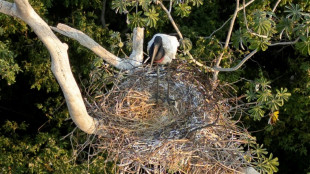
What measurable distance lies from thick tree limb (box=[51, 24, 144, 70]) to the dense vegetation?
19.5 inches

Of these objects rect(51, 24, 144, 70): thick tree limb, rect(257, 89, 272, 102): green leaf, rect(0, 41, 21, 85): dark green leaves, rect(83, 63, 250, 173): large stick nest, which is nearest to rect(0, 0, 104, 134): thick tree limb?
rect(83, 63, 250, 173): large stick nest

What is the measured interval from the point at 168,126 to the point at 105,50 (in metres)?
0.92

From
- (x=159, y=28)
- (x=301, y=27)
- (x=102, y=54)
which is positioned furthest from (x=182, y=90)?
(x=159, y=28)

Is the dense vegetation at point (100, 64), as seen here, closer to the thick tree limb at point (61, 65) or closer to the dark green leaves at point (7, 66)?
the dark green leaves at point (7, 66)

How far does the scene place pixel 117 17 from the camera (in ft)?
29.4

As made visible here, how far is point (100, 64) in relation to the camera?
20.1 ft

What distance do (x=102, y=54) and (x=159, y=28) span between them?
2380 mm

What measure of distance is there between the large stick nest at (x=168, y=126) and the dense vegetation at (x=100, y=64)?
644mm

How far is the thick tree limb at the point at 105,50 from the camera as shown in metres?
5.48

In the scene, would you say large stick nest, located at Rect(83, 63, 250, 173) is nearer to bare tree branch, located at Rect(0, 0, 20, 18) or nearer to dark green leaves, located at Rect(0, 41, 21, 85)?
bare tree branch, located at Rect(0, 0, 20, 18)

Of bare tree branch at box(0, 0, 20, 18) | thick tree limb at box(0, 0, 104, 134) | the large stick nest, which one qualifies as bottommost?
the large stick nest

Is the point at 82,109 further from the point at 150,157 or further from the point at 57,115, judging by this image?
the point at 57,115

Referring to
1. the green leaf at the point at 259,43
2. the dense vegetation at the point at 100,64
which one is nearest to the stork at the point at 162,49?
the dense vegetation at the point at 100,64

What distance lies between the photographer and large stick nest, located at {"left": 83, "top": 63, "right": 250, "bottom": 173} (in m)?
4.84
